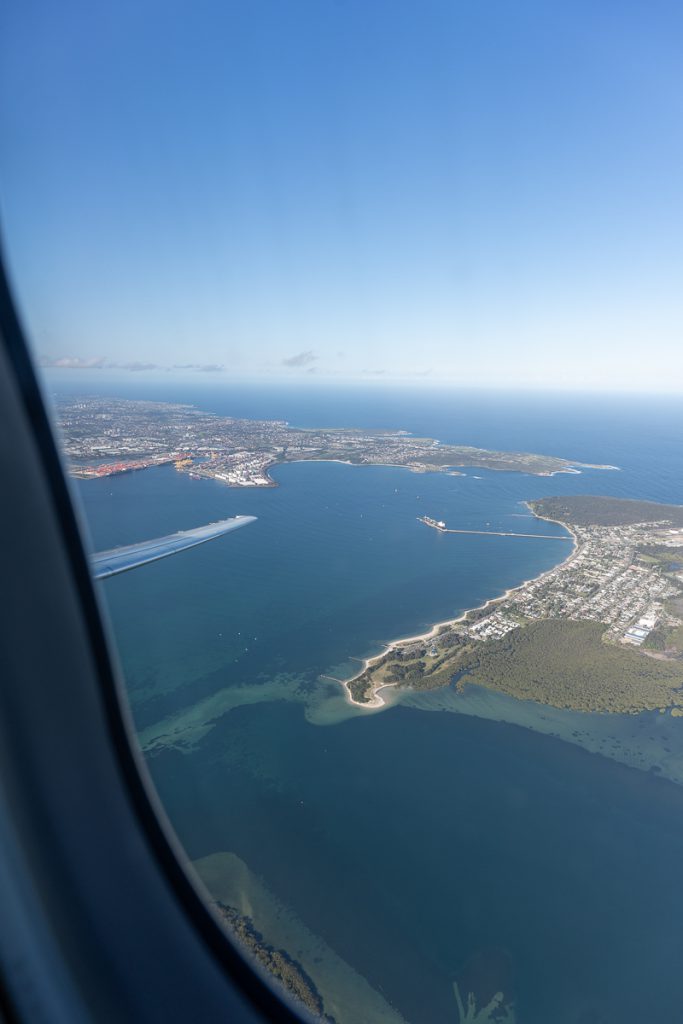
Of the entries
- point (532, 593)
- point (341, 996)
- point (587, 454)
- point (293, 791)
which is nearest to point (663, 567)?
point (532, 593)

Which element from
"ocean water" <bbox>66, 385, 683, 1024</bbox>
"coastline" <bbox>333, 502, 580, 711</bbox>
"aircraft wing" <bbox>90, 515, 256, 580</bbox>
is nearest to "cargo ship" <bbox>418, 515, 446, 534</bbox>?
"coastline" <bbox>333, 502, 580, 711</bbox>

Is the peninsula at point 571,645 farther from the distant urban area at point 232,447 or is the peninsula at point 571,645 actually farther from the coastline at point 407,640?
the distant urban area at point 232,447

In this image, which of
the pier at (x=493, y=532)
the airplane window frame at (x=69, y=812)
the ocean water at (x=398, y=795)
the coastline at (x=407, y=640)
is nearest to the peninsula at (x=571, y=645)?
the coastline at (x=407, y=640)

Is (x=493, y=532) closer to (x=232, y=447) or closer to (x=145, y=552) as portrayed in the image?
(x=232, y=447)

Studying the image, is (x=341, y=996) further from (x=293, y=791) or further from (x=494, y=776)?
(x=494, y=776)

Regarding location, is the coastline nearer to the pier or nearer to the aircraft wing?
the pier

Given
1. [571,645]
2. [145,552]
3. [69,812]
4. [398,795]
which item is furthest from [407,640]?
[69,812]
